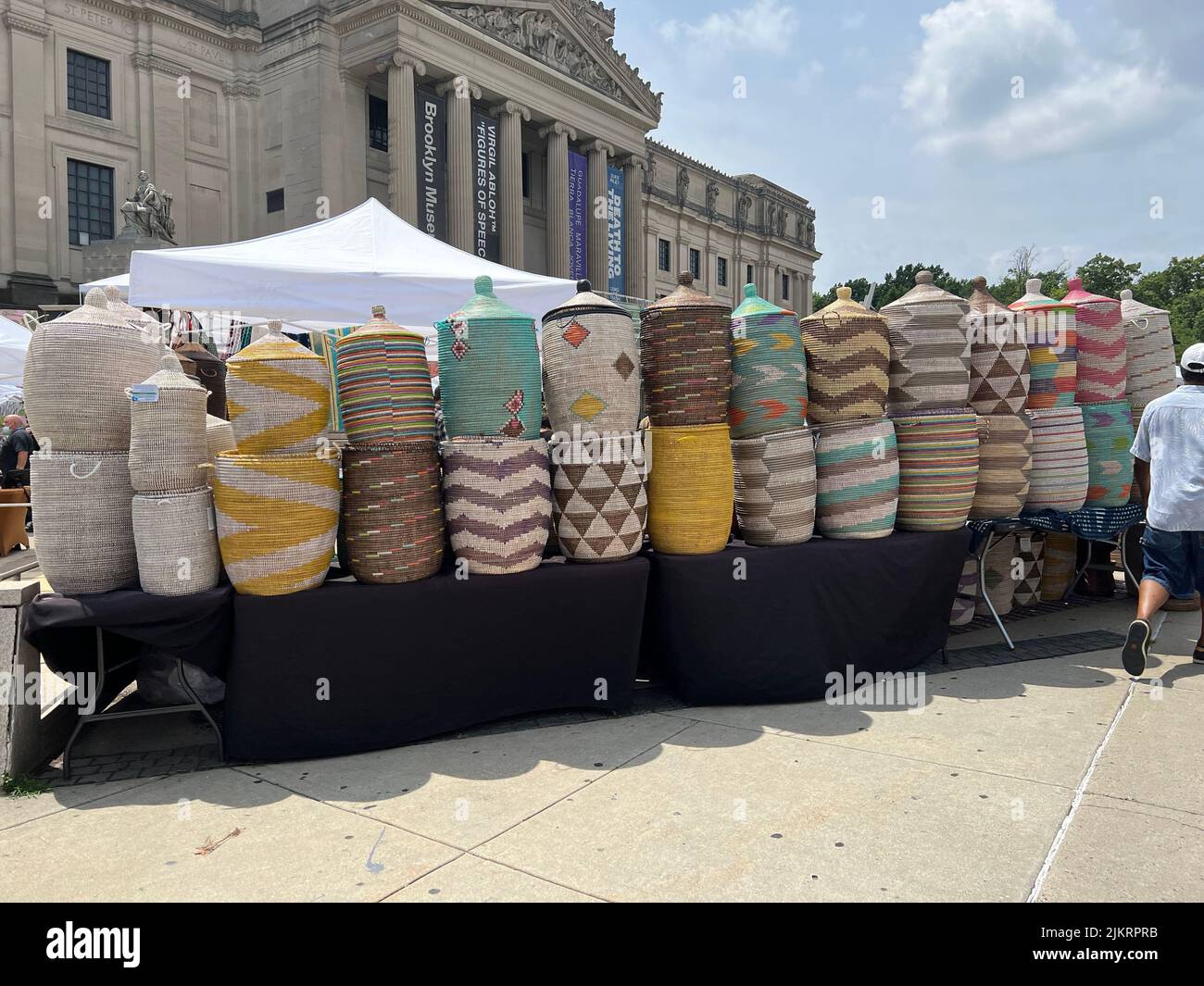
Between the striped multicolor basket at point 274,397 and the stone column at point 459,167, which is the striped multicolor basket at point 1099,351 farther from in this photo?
the stone column at point 459,167

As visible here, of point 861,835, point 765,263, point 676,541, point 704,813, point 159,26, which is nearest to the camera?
point 861,835

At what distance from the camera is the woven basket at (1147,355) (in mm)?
6266

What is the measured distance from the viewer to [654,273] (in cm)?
5016

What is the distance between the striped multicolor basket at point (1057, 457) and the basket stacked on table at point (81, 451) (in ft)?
18.1

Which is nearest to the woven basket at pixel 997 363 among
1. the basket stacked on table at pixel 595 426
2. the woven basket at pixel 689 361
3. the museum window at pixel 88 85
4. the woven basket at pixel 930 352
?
the woven basket at pixel 930 352

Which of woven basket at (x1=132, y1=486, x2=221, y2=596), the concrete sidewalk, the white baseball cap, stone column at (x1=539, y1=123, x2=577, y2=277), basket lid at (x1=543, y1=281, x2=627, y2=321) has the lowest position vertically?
the concrete sidewalk

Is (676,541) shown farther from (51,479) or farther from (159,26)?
(159,26)

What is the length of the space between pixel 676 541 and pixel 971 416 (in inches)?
82.6

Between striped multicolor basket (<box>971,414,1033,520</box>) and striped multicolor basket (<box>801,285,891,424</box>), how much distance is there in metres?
1.04

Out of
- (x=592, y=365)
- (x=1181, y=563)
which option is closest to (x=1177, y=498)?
(x=1181, y=563)

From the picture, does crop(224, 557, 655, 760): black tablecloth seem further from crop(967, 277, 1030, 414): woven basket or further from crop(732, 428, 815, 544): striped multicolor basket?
crop(967, 277, 1030, 414): woven basket

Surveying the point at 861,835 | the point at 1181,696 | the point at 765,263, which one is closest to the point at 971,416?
the point at 1181,696

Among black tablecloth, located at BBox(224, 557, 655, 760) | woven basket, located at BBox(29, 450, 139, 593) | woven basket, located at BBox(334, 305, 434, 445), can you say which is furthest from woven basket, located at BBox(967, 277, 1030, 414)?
woven basket, located at BBox(29, 450, 139, 593)

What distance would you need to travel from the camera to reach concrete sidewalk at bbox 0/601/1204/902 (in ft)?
8.38
